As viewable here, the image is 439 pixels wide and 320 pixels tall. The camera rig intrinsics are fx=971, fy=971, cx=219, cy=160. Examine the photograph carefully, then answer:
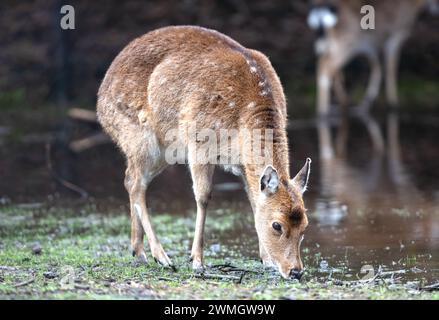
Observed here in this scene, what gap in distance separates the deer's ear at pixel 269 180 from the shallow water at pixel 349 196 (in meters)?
0.88

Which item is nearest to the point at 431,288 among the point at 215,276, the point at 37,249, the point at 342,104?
the point at 215,276

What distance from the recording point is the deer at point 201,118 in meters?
6.77

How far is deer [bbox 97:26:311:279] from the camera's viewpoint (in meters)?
6.77

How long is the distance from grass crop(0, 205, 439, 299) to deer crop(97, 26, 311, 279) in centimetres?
28

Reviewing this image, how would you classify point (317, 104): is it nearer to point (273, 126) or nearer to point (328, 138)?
point (328, 138)

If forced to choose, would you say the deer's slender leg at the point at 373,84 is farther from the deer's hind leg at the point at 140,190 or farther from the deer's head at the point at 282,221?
the deer's head at the point at 282,221

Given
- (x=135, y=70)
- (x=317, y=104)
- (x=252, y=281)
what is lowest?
(x=317, y=104)

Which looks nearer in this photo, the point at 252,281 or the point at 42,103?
the point at 252,281

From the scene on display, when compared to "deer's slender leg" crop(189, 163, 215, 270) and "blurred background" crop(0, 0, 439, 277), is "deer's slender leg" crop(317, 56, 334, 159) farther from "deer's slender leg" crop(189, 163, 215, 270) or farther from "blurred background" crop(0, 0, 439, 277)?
"deer's slender leg" crop(189, 163, 215, 270)

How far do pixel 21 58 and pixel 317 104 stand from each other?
5.97 m

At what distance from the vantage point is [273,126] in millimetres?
7230

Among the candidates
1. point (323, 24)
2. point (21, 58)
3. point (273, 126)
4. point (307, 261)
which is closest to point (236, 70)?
point (273, 126)

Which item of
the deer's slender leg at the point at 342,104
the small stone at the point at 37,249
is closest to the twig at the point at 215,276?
the small stone at the point at 37,249
